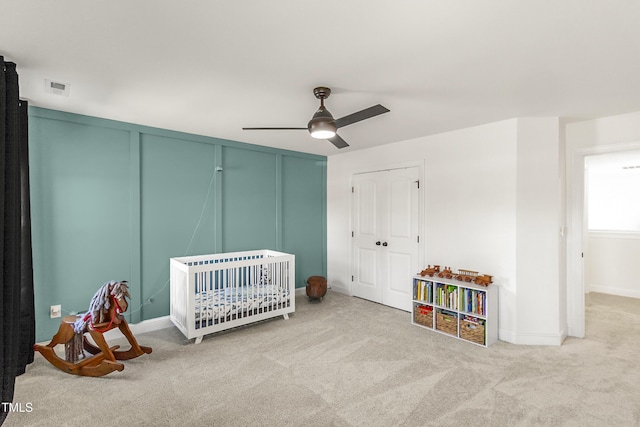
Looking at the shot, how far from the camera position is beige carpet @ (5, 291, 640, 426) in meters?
2.04

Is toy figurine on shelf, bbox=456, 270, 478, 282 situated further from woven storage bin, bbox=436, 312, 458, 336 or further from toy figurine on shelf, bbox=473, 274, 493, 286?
woven storage bin, bbox=436, 312, 458, 336

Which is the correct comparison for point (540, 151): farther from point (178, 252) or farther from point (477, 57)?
point (178, 252)

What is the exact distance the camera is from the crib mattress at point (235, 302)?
3.27 metres

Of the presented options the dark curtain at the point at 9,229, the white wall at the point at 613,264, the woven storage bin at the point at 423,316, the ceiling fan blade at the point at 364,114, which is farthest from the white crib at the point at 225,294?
the white wall at the point at 613,264

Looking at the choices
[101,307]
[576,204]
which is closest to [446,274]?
[576,204]

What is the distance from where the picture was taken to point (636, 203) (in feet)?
16.6

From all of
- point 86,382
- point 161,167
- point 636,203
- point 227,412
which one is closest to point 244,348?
point 227,412

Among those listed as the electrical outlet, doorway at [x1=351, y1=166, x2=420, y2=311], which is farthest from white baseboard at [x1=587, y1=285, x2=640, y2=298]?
the electrical outlet

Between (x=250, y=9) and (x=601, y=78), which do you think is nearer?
(x=250, y=9)

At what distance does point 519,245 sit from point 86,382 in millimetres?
4064

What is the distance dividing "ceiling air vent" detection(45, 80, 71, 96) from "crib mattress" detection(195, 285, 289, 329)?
2.12m

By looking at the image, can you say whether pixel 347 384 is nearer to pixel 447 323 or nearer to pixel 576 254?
pixel 447 323

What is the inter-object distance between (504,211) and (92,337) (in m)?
4.06

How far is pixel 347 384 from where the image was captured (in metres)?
2.43
